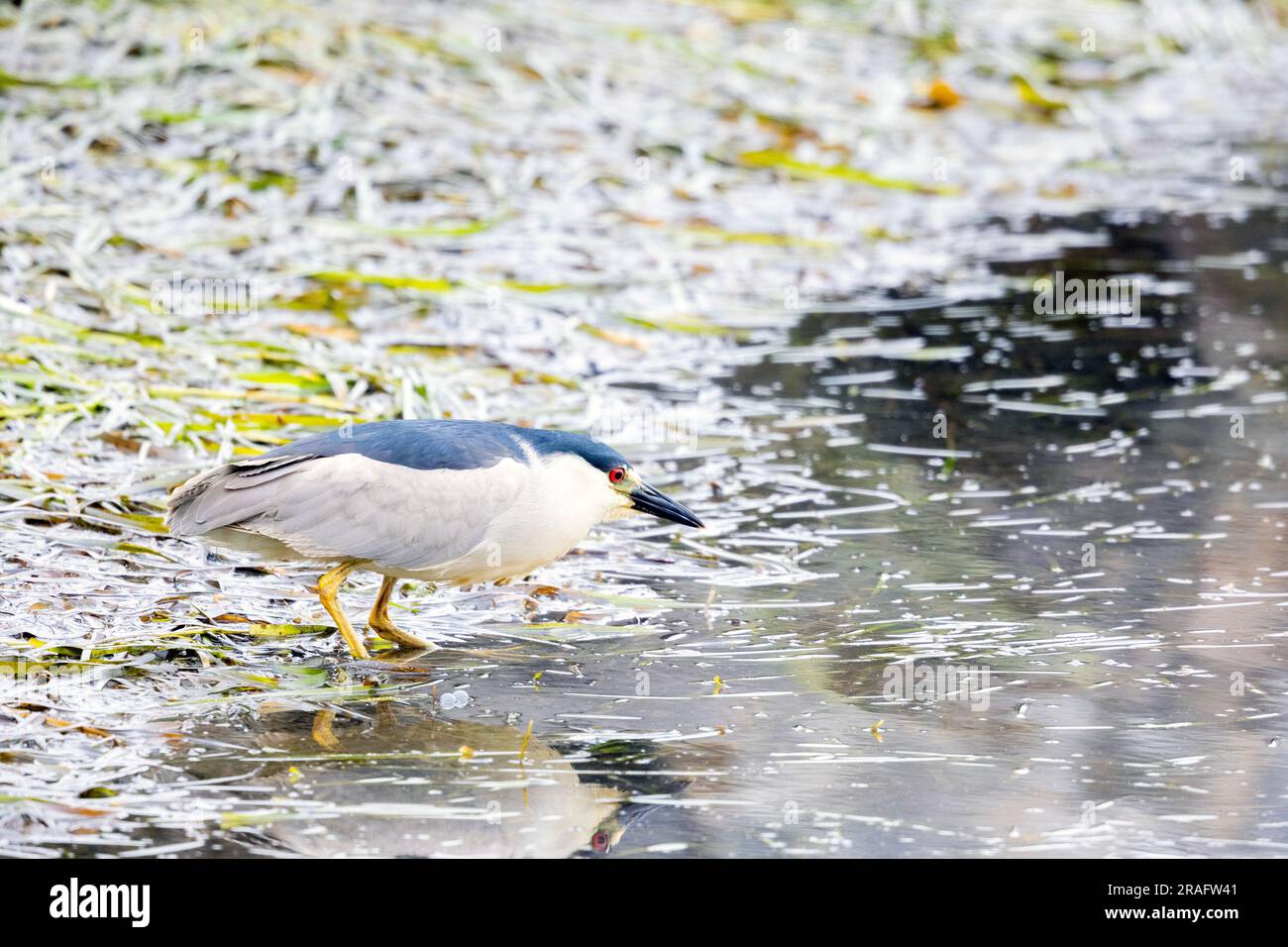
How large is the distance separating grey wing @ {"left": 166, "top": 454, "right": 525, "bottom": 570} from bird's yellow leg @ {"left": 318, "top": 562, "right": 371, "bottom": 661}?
6cm

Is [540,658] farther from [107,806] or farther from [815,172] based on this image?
[815,172]

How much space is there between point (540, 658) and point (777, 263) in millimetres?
5220

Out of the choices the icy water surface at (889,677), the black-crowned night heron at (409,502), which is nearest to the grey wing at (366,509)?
the black-crowned night heron at (409,502)

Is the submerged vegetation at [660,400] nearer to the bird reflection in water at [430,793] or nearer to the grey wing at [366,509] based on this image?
the bird reflection in water at [430,793]

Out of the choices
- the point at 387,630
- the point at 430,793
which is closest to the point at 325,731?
the point at 430,793

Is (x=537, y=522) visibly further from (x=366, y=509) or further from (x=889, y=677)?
(x=889, y=677)

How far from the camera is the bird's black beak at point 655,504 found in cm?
531

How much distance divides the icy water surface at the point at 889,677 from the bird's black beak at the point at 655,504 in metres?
0.31

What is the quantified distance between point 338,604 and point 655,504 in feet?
3.09

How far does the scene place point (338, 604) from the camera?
516cm

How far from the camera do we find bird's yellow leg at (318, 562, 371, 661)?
506 centimetres

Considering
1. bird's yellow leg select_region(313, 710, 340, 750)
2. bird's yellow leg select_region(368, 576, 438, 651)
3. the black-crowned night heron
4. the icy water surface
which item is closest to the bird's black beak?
the black-crowned night heron
